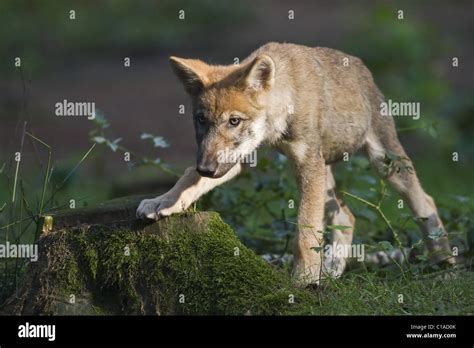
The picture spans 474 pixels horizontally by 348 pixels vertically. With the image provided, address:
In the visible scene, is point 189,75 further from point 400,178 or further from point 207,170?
point 400,178

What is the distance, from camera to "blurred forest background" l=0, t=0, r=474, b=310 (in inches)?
361

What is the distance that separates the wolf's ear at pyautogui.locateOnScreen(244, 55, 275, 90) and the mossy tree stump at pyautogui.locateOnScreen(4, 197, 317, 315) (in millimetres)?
1207

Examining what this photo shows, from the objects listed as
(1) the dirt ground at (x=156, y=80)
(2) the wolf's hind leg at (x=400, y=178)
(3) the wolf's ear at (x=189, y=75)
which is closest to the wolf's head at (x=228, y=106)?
(3) the wolf's ear at (x=189, y=75)

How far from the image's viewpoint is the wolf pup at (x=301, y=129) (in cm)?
700

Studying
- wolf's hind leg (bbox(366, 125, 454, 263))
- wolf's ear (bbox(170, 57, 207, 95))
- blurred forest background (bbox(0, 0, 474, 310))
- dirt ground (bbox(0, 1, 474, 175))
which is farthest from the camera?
dirt ground (bbox(0, 1, 474, 175))

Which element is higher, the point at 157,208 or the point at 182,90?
the point at 182,90

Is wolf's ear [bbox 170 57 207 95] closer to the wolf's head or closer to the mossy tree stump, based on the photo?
the wolf's head

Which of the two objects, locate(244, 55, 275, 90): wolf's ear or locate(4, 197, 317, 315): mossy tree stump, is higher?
locate(244, 55, 275, 90): wolf's ear

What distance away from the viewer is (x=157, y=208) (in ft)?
21.3

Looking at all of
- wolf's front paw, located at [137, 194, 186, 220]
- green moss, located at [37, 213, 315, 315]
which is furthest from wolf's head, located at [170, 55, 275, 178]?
green moss, located at [37, 213, 315, 315]

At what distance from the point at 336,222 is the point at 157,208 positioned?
2432 mm

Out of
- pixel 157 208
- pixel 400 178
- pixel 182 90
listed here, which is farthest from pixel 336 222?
pixel 182 90

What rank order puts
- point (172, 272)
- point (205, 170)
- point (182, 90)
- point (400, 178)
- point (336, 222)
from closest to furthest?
point (172, 272) → point (205, 170) → point (336, 222) → point (400, 178) → point (182, 90)
